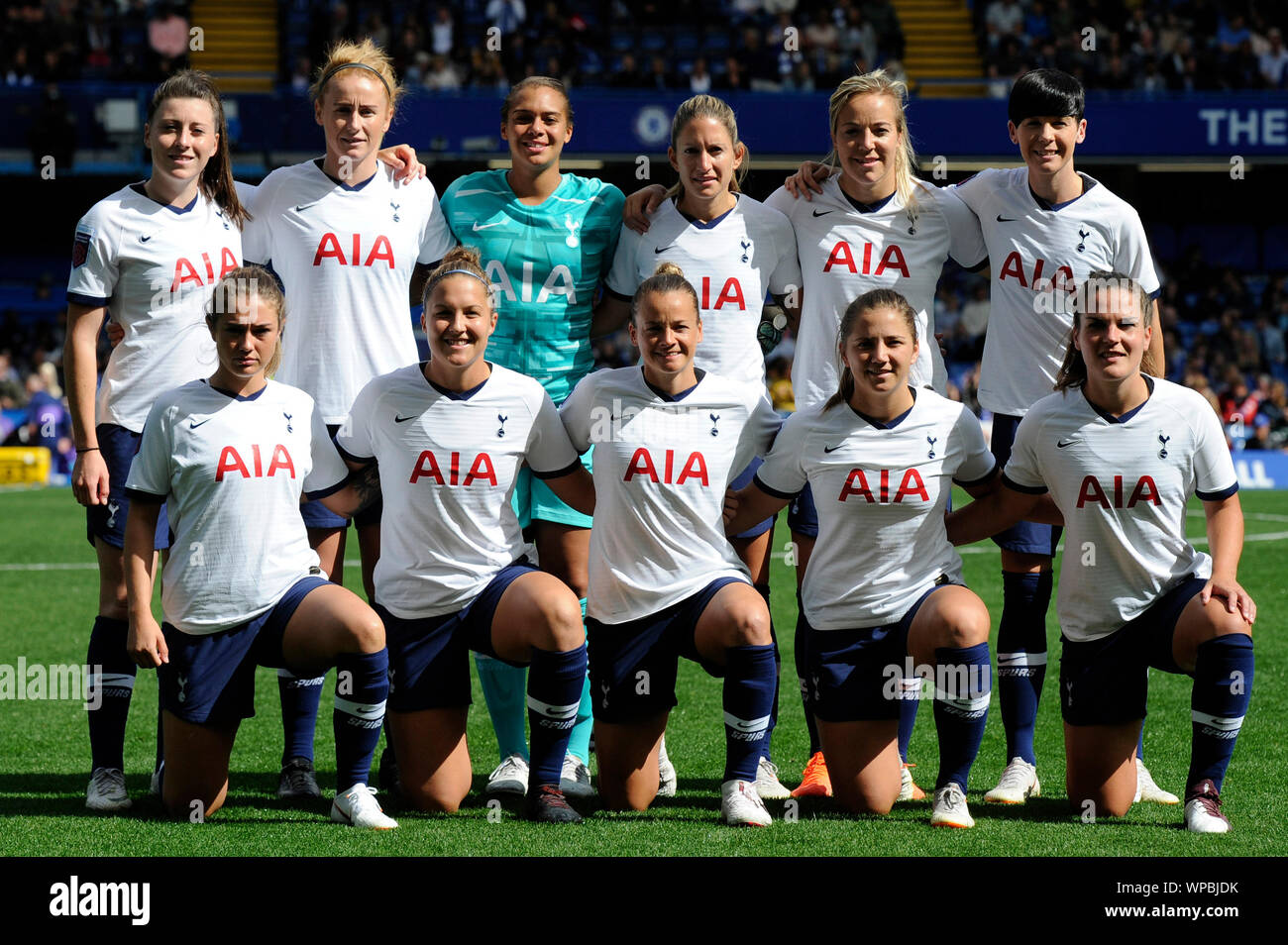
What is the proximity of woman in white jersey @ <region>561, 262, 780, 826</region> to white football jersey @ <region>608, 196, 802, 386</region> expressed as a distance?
0.34 m

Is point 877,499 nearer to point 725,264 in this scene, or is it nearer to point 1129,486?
point 1129,486

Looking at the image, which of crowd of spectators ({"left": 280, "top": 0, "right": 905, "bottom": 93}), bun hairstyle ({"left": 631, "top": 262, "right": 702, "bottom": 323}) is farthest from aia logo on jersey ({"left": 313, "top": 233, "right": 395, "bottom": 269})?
crowd of spectators ({"left": 280, "top": 0, "right": 905, "bottom": 93})

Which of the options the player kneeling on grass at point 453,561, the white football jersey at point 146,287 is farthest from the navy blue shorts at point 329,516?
the white football jersey at point 146,287

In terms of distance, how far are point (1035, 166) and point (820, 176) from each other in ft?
2.33

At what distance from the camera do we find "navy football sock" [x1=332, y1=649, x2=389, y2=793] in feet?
13.8

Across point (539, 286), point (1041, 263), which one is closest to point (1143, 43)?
point (1041, 263)

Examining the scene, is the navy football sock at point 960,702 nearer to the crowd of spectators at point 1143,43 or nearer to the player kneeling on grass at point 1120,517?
the player kneeling on grass at point 1120,517

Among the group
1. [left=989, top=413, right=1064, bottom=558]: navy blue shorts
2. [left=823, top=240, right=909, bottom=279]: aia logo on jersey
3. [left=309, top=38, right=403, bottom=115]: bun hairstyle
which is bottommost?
[left=989, top=413, right=1064, bottom=558]: navy blue shorts

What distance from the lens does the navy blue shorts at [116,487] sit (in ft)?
15.3

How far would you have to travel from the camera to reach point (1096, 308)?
4.30 metres

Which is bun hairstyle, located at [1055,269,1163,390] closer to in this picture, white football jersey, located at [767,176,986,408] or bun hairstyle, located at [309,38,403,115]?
white football jersey, located at [767,176,986,408]

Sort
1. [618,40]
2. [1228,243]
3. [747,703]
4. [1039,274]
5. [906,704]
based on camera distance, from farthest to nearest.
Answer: [1228,243] < [618,40] < [1039,274] < [906,704] < [747,703]

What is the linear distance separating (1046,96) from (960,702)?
6.43ft

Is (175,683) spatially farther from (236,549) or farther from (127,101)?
(127,101)
